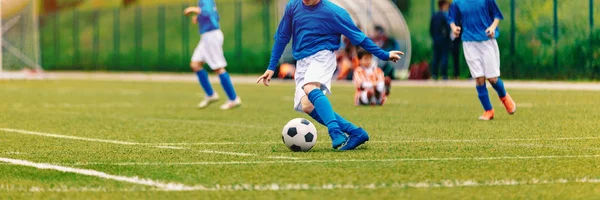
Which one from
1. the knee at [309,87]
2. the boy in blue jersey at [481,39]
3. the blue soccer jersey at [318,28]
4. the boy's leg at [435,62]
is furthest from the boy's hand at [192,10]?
the boy's leg at [435,62]

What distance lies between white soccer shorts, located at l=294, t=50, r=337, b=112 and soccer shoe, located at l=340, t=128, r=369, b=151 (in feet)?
2.07

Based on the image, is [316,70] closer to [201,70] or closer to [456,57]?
[201,70]

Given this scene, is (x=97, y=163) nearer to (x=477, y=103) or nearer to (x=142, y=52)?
(x=477, y=103)

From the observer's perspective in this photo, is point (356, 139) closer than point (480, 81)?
Answer: Yes

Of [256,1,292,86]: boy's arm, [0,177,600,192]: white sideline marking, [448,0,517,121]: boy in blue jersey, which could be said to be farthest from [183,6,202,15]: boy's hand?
[0,177,600,192]: white sideline marking

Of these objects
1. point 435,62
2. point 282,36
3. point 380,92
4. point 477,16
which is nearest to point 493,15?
point 477,16

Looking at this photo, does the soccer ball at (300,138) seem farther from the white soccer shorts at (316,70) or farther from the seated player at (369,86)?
the seated player at (369,86)

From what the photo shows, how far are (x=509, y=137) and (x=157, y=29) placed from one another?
40.3 metres

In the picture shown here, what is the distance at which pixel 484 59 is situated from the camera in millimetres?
14836

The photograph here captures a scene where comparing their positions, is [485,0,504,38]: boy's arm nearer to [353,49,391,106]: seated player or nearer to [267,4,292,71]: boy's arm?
[353,49,391,106]: seated player

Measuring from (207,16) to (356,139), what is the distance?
339 inches

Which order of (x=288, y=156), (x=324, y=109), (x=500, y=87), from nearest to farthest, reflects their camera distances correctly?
(x=288, y=156) → (x=324, y=109) → (x=500, y=87)

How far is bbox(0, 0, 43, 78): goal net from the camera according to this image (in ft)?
132

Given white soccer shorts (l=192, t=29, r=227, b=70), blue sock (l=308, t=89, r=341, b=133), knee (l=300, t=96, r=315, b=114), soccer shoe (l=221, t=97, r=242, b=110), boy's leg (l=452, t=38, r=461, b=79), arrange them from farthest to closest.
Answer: boy's leg (l=452, t=38, r=461, b=79) → white soccer shorts (l=192, t=29, r=227, b=70) → soccer shoe (l=221, t=97, r=242, b=110) → knee (l=300, t=96, r=315, b=114) → blue sock (l=308, t=89, r=341, b=133)
